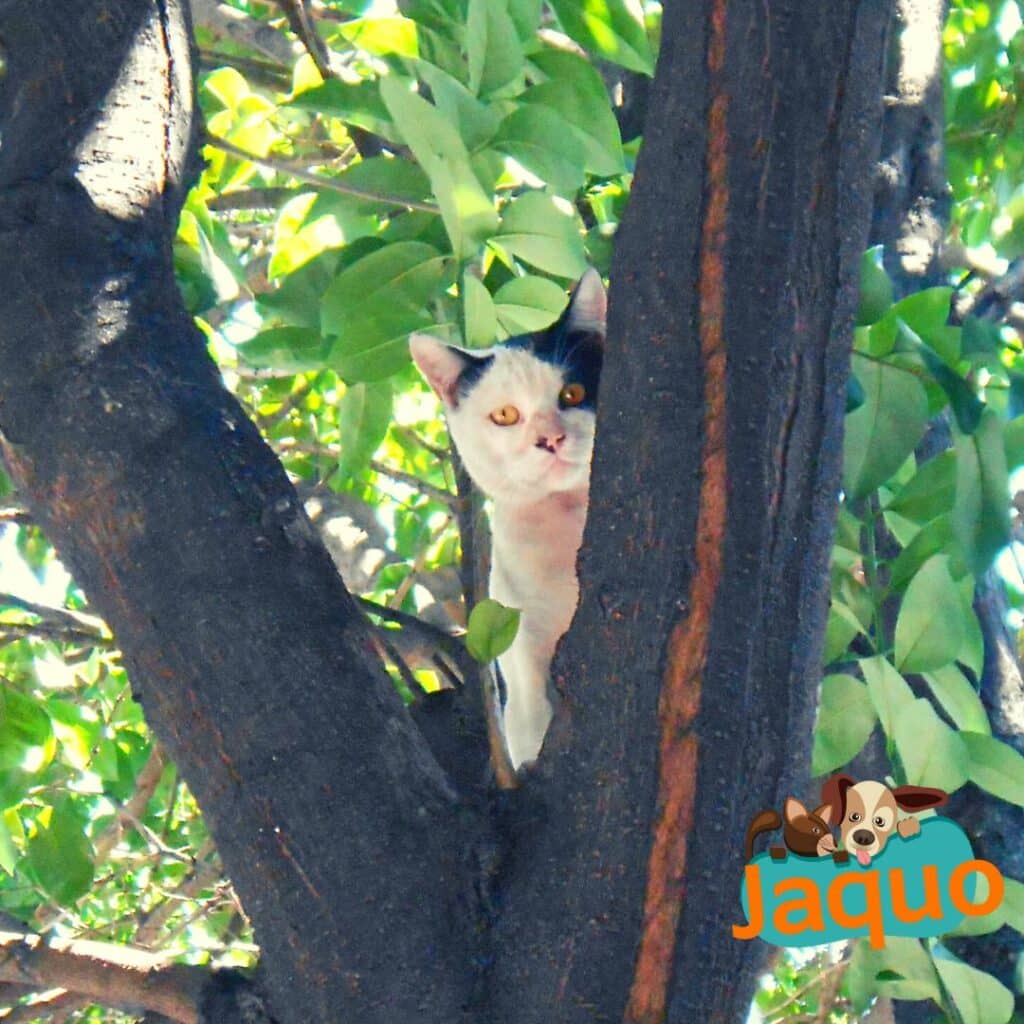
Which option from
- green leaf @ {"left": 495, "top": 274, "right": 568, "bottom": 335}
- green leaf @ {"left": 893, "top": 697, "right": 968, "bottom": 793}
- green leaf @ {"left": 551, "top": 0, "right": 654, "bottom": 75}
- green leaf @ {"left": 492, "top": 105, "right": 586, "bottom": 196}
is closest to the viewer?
green leaf @ {"left": 893, "top": 697, "right": 968, "bottom": 793}

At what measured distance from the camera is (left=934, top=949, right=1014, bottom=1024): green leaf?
3.84ft

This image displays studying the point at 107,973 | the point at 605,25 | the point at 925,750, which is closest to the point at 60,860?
the point at 107,973

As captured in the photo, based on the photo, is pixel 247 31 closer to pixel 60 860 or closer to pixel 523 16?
pixel 523 16

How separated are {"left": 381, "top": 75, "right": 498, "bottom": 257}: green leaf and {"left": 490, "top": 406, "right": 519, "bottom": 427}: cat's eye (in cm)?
65

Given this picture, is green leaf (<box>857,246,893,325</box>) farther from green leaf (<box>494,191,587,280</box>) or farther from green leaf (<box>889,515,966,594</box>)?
green leaf (<box>494,191,587,280</box>)

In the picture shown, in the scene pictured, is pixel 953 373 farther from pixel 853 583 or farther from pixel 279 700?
pixel 279 700

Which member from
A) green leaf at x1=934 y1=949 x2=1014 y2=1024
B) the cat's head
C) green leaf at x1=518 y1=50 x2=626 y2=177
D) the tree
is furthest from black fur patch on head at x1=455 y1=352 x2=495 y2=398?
green leaf at x1=934 y1=949 x2=1014 y2=1024

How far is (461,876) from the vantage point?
3.67 ft

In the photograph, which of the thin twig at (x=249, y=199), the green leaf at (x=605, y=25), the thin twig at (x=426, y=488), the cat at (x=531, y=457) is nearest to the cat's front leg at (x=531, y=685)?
the cat at (x=531, y=457)

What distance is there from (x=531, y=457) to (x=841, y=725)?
30.8 inches

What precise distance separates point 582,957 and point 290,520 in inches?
19.3

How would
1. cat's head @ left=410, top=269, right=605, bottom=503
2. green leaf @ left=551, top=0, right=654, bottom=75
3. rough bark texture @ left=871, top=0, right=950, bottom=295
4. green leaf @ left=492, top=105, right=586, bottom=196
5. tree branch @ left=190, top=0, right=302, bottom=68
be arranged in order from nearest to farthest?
green leaf @ left=492, top=105, right=586, bottom=196 < green leaf @ left=551, top=0, right=654, bottom=75 < cat's head @ left=410, top=269, right=605, bottom=503 < rough bark texture @ left=871, top=0, right=950, bottom=295 < tree branch @ left=190, top=0, right=302, bottom=68

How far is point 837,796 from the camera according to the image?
1071 millimetres

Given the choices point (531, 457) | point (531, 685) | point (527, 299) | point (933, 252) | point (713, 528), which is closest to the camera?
point (713, 528)
